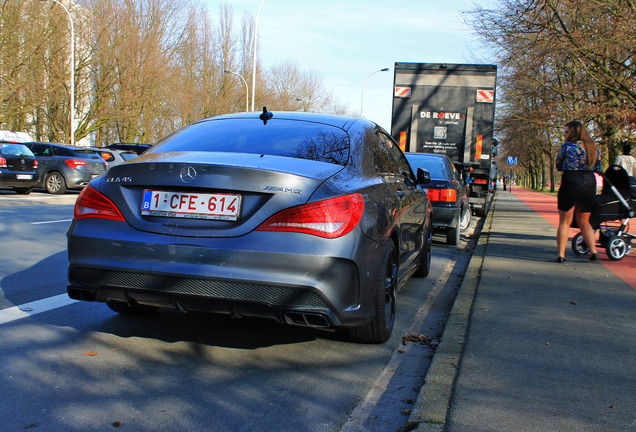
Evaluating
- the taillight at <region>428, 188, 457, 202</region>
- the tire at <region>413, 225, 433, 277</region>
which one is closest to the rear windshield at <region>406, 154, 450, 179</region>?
the taillight at <region>428, 188, 457, 202</region>

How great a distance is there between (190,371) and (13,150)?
630 inches

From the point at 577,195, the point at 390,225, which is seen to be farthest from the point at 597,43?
the point at 390,225

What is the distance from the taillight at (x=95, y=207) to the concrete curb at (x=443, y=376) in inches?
80.1

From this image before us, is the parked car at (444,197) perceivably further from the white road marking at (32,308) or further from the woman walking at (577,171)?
the white road marking at (32,308)

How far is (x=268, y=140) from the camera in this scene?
4.25 meters

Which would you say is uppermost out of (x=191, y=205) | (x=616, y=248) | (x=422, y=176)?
(x=422, y=176)

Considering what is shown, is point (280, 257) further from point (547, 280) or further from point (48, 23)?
point (48, 23)

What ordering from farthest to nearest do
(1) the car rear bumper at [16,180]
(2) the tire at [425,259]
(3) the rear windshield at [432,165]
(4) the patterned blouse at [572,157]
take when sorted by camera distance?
(1) the car rear bumper at [16,180] < (3) the rear windshield at [432,165] < (4) the patterned blouse at [572,157] < (2) the tire at [425,259]

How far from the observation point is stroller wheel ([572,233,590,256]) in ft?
28.9

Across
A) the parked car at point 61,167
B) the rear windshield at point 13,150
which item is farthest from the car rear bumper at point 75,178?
the rear windshield at point 13,150

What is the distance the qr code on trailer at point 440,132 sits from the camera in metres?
14.9

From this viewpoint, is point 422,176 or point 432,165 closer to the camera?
point 422,176

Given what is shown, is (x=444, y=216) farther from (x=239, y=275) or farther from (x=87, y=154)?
(x=87, y=154)

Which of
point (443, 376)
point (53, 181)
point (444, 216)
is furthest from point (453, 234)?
point (53, 181)
